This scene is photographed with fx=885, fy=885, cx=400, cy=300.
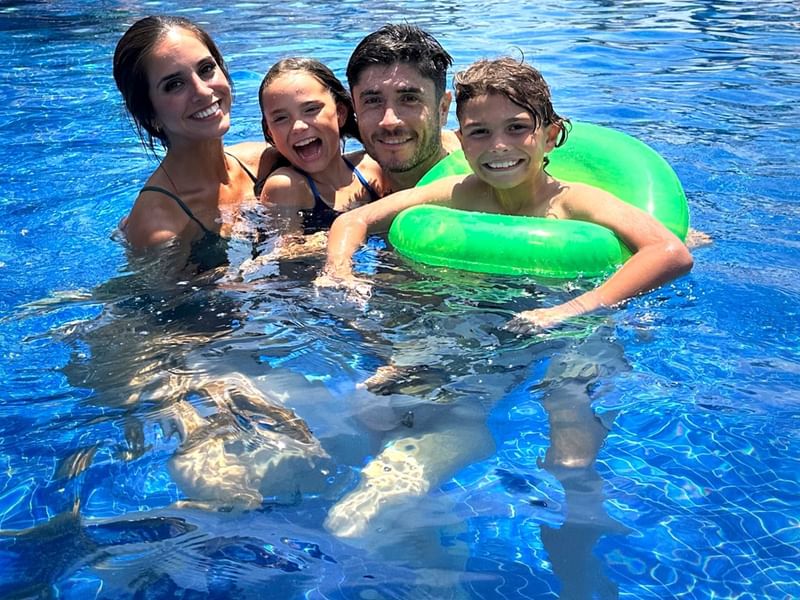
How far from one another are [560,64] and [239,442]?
26.6ft

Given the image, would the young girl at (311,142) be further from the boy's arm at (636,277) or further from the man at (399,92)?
the boy's arm at (636,277)

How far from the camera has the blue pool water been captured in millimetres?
2613

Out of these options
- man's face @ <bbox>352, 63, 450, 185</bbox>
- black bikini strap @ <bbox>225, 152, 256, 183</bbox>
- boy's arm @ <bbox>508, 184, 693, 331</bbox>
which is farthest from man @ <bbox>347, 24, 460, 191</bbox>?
boy's arm @ <bbox>508, 184, 693, 331</bbox>

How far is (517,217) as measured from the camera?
3805 mm

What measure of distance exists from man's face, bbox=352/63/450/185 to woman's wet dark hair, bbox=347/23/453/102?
0.03 metres

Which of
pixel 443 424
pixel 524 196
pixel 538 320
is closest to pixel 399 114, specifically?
pixel 524 196

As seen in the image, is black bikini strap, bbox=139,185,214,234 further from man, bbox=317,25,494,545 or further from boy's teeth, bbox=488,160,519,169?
boy's teeth, bbox=488,160,519,169

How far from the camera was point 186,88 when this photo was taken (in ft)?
13.5

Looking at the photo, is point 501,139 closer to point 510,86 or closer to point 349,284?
point 510,86

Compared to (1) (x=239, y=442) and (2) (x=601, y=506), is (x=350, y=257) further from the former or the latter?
(2) (x=601, y=506)

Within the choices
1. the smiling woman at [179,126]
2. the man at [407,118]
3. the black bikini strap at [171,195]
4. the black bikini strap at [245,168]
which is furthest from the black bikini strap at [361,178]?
the black bikini strap at [171,195]

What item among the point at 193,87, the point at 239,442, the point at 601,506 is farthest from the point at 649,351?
the point at 193,87

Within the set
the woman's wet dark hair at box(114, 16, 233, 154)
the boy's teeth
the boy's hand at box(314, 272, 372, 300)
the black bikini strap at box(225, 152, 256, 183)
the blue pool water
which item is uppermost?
the woman's wet dark hair at box(114, 16, 233, 154)

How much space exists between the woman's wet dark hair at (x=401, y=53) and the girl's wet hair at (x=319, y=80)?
10cm
